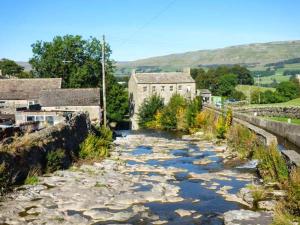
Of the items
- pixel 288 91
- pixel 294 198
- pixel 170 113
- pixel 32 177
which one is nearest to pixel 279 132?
pixel 170 113

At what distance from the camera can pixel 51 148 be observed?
2406 cm

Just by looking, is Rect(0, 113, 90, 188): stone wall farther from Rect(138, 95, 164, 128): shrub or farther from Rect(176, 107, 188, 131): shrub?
Rect(138, 95, 164, 128): shrub

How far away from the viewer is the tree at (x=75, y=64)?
218 ft

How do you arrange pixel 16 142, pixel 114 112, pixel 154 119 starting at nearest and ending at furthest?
pixel 16 142
pixel 154 119
pixel 114 112

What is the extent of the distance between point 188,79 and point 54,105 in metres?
32.9

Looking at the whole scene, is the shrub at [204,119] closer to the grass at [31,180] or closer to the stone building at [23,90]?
the stone building at [23,90]

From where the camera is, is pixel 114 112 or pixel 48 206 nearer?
pixel 48 206

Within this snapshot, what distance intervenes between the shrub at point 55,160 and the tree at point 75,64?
137 feet

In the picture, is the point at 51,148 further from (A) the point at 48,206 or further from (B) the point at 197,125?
(B) the point at 197,125

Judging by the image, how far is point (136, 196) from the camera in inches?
720

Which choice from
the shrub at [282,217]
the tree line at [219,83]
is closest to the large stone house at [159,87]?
the tree line at [219,83]

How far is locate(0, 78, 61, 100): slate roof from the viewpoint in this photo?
52.3m

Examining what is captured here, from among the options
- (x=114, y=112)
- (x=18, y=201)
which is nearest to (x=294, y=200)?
(x=18, y=201)

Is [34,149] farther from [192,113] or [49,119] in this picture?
[192,113]
